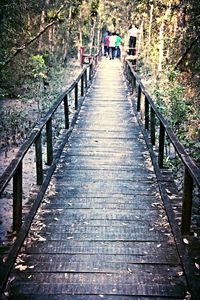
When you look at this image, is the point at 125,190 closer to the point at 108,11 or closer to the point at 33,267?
the point at 33,267

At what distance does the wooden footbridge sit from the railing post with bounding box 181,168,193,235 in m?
0.01

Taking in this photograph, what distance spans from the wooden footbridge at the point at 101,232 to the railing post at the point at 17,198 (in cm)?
1

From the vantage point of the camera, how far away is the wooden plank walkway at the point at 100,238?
386 centimetres

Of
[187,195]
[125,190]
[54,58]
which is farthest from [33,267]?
[54,58]

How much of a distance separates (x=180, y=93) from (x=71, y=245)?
344 inches

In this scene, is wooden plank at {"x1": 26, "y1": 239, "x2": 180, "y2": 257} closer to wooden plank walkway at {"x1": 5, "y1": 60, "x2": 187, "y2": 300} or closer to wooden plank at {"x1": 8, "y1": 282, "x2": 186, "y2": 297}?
wooden plank walkway at {"x1": 5, "y1": 60, "x2": 187, "y2": 300}

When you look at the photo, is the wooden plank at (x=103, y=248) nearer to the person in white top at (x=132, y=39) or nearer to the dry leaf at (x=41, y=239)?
the dry leaf at (x=41, y=239)

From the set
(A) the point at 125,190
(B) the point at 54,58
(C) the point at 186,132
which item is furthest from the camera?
(B) the point at 54,58

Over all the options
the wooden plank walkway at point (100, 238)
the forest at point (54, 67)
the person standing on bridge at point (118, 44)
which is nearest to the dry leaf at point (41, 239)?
the wooden plank walkway at point (100, 238)

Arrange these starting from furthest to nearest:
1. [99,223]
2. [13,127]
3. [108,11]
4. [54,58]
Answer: [108,11], [54,58], [13,127], [99,223]

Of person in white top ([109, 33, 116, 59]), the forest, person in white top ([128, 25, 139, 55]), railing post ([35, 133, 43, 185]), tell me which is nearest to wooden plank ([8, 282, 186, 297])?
railing post ([35, 133, 43, 185])

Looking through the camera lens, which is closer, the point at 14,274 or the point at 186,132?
the point at 14,274

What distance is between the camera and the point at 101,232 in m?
5.04

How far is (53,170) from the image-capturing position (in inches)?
285
